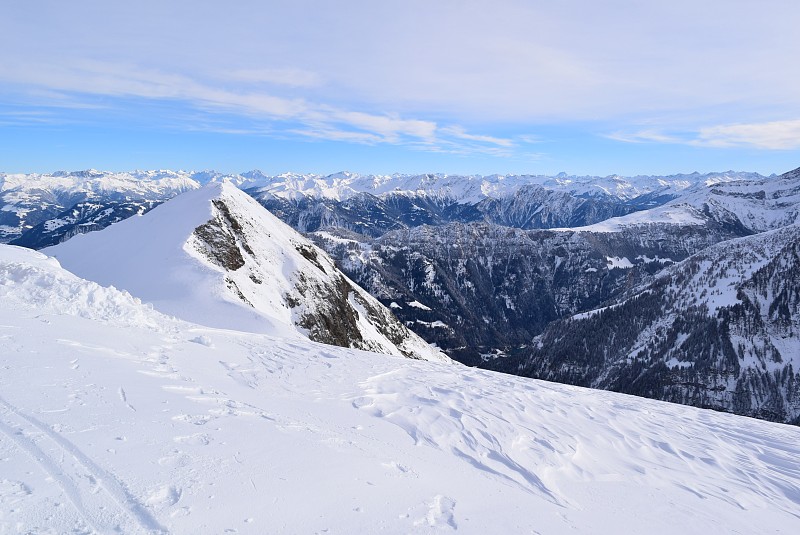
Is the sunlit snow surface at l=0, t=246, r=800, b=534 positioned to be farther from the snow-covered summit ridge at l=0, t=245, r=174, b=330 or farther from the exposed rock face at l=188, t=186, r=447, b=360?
the exposed rock face at l=188, t=186, r=447, b=360

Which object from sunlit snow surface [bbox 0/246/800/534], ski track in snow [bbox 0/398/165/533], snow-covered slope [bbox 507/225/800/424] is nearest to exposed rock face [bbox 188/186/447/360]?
sunlit snow surface [bbox 0/246/800/534]

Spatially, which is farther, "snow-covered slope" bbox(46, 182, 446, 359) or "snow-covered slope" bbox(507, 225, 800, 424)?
"snow-covered slope" bbox(507, 225, 800, 424)

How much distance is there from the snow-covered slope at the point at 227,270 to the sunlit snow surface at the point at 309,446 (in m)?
25.5

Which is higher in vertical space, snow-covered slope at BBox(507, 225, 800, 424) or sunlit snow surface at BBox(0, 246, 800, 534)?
sunlit snow surface at BBox(0, 246, 800, 534)

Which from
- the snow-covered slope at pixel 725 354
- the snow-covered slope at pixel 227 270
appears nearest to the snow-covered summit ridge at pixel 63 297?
the snow-covered slope at pixel 227 270

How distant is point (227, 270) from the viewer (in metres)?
57.1

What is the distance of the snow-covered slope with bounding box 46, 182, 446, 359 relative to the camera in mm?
46906

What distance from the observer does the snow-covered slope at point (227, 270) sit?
46906mm

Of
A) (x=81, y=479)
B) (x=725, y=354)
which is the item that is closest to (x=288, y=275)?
(x=81, y=479)

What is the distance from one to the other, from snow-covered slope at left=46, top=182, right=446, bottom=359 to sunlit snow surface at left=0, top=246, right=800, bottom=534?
2553cm

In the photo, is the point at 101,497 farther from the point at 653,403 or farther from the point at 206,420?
the point at 653,403

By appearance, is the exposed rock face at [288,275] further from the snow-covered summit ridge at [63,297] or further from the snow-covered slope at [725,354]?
the snow-covered slope at [725,354]

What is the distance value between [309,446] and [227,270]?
165 feet

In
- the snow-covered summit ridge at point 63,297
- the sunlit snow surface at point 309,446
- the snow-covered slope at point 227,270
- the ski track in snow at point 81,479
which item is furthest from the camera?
the snow-covered slope at point 227,270
